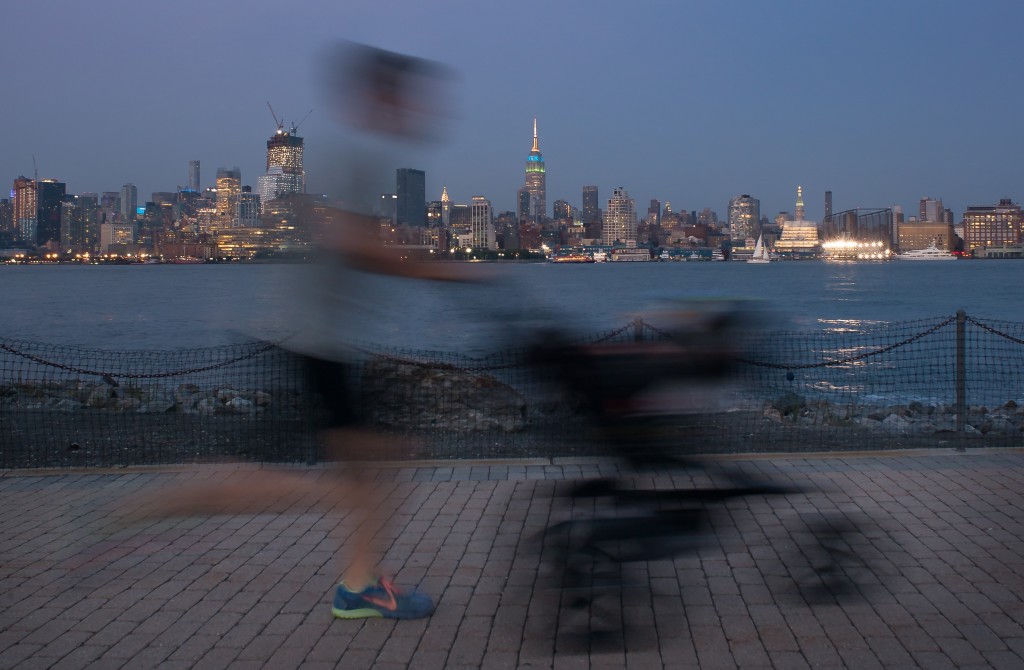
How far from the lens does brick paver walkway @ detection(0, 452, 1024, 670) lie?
4.15m

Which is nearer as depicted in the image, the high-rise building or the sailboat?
the high-rise building

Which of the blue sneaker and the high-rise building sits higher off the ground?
the high-rise building

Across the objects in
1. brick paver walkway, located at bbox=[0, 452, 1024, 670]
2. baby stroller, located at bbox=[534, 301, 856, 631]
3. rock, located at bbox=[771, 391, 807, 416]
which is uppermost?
baby stroller, located at bbox=[534, 301, 856, 631]

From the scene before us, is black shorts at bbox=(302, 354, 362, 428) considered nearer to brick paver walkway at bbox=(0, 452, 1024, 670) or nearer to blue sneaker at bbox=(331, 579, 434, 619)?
brick paver walkway at bbox=(0, 452, 1024, 670)

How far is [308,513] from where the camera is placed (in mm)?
6539

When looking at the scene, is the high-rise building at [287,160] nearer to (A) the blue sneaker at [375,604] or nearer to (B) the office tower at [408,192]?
(B) the office tower at [408,192]

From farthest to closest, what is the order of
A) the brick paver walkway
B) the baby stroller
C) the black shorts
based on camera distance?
the brick paver walkway, the black shorts, the baby stroller

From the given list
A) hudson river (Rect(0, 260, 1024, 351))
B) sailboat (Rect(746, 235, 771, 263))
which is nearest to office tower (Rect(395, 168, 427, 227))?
hudson river (Rect(0, 260, 1024, 351))

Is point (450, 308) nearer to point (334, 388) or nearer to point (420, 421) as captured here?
point (334, 388)

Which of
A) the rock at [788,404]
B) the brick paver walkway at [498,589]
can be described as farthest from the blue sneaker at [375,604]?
the rock at [788,404]

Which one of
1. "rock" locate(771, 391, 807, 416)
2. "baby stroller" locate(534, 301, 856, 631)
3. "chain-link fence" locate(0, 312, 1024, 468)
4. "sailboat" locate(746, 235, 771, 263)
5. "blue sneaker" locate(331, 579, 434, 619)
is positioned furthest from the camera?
"sailboat" locate(746, 235, 771, 263)

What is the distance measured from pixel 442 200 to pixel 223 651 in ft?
7.16

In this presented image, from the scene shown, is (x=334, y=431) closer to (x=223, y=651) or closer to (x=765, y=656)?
(x=223, y=651)

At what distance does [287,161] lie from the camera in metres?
4.07
